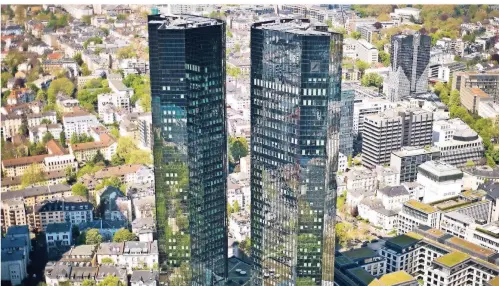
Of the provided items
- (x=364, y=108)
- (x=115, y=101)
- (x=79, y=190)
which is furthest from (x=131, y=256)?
(x=115, y=101)

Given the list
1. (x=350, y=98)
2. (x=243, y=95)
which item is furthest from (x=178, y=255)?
(x=243, y=95)

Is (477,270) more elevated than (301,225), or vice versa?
(301,225)

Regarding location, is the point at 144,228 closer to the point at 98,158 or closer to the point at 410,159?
the point at 98,158

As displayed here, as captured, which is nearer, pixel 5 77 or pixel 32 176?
pixel 32 176

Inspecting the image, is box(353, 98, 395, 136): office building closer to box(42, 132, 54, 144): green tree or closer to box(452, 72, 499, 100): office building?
box(452, 72, 499, 100): office building

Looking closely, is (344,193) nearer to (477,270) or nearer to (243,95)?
(477,270)

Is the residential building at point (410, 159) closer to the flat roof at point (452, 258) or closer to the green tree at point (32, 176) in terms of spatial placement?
the flat roof at point (452, 258)

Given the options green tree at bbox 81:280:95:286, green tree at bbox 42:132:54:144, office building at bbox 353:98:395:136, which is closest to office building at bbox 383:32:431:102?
office building at bbox 353:98:395:136
